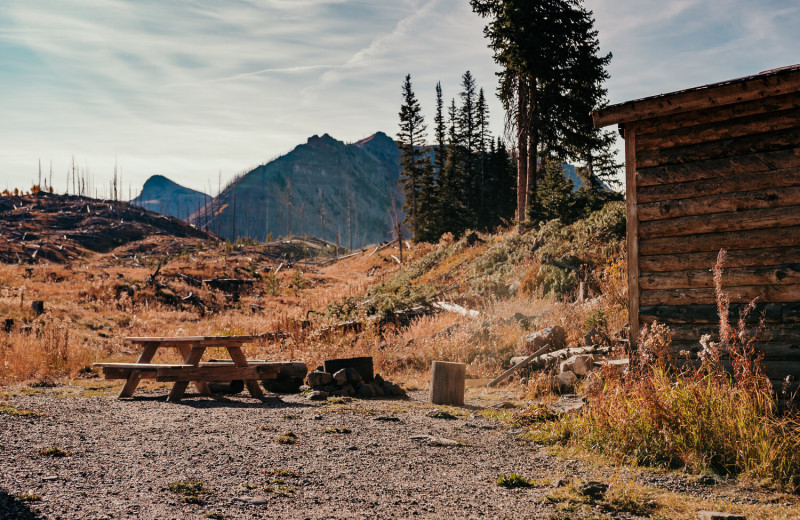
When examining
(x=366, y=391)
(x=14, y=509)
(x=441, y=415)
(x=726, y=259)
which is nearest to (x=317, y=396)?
(x=366, y=391)

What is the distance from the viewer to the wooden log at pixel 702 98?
6977mm

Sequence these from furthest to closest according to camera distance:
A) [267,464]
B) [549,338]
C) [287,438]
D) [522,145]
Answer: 1. [522,145]
2. [549,338]
3. [287,438]
4. [267,464]

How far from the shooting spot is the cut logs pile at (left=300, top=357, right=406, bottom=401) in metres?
10.1

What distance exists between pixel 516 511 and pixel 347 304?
1554cm

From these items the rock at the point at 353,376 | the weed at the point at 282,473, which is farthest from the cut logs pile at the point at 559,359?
the weed at the point at 282,473

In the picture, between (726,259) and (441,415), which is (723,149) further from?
(441,415)

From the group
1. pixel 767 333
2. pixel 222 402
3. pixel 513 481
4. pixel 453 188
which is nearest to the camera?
pixel 513 481

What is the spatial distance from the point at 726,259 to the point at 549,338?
440 centimetres

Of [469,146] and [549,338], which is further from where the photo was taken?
[469,146]

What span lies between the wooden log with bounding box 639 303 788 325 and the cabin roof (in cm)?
249

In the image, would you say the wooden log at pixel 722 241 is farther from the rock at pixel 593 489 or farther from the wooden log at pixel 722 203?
the rock at pixel 593 489

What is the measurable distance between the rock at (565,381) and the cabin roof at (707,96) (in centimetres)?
391

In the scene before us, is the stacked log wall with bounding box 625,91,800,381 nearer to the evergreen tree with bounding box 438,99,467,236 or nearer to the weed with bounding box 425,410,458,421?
the weed with bounding box 425,410,458,421

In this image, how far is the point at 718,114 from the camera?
7559 mm
